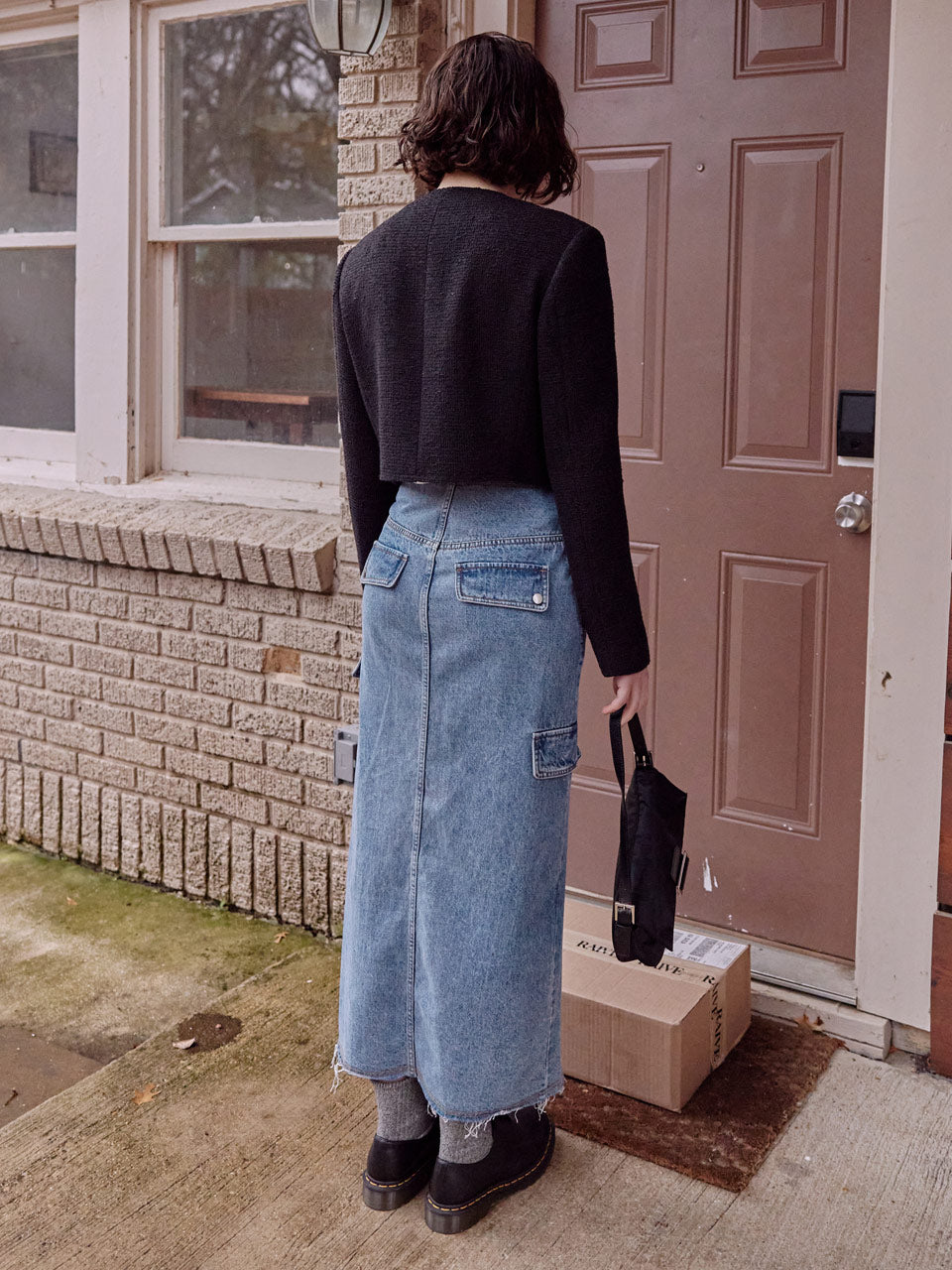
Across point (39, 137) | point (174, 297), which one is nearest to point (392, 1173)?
point (174, 297)

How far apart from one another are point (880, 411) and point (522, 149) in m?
1.22

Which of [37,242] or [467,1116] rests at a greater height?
[37,242]

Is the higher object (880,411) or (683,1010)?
(880,411)

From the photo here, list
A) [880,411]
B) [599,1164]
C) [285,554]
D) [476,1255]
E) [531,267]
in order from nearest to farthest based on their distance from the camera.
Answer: [531,267], [476,1255], [599,1164], [880,411], [285,554]

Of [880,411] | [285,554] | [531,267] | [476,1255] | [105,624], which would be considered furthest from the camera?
[105,624]

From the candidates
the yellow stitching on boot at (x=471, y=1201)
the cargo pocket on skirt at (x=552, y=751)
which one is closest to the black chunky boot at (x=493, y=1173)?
the yellow stitching on boot at (x=471, y=1201)

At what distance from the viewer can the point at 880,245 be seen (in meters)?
3.21

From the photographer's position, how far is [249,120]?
4.27 metres

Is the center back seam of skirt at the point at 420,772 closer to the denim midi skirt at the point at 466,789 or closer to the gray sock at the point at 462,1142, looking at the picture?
the denim midi skirt at the point at 466,789

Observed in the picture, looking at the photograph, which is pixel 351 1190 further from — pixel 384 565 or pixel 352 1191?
pixel 384 565

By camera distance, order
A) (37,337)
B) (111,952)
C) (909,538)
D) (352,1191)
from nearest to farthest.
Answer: (352,1191), (909,538), (111,952), (37,337)

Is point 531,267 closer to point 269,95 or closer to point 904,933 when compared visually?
point 904,933

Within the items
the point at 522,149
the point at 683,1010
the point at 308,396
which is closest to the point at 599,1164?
the point at 683,1010

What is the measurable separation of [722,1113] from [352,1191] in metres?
0.87
